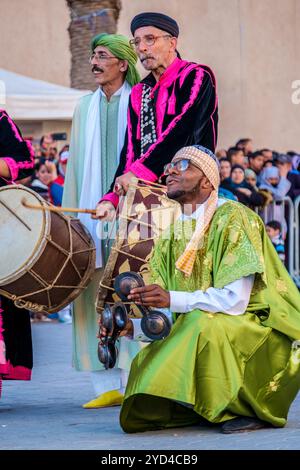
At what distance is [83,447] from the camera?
5406 mm

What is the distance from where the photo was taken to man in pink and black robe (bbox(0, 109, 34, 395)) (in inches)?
277

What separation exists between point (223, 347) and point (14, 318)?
1.85 m

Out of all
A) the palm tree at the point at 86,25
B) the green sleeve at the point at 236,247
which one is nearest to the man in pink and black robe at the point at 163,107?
the green sleeve at the point at 236,247

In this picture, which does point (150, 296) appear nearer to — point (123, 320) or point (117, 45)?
point (123, 320)

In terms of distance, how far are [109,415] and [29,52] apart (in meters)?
17.1

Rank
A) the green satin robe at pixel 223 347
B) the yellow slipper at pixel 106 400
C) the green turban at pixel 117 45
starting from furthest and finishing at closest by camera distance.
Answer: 1. the green turban at pixel 117 45
2. the yellow slipper at pixel 106 400
3. the green satin robe at pixel 223 347

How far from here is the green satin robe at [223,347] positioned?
18.3ft

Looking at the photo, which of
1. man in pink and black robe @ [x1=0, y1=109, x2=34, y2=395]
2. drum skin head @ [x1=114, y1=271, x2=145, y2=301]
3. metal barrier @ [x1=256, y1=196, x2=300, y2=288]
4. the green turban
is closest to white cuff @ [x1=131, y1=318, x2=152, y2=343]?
drum skin head @ [x1=114, y1=271, x2=145, y2=301]

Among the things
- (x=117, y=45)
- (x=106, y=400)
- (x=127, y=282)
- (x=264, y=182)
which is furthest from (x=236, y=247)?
(x=264, y=182)

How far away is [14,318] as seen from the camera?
7.11m

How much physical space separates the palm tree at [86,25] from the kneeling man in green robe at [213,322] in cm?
1080

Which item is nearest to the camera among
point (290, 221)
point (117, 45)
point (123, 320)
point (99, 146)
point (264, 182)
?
point (123, 320)

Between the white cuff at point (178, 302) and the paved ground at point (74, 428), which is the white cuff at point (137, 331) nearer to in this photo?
the white cuff at point (178, 302)

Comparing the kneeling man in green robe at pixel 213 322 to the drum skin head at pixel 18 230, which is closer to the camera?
the kneeling man in green robe at pixel 213 322
